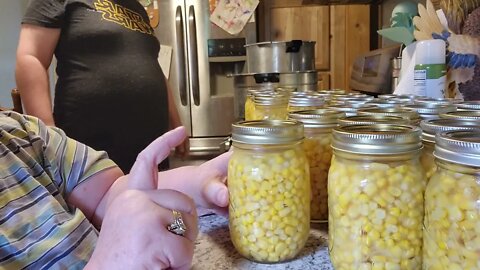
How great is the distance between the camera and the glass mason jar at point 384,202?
15.7 inches

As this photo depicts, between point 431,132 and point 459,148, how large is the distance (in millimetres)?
100

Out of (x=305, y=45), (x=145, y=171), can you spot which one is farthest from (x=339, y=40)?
(x=145, y=171)

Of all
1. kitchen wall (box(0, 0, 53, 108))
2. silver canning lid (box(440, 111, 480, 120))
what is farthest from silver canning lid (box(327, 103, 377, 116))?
kitchen wall (box(0, 0, 53, 108))

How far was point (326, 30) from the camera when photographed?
271cm

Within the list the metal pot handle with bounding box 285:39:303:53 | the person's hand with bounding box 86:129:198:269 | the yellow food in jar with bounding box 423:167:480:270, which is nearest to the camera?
the yellow food in jar with bounding box 423:167:480:270

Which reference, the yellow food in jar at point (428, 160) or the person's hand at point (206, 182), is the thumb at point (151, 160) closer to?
the person's hand at point (206, 182)

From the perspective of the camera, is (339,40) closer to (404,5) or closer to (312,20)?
(312,20)

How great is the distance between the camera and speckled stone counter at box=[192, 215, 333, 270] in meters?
0.49

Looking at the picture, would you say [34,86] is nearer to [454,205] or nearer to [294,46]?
[294,46]

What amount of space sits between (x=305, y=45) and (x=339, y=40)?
107 centimetres

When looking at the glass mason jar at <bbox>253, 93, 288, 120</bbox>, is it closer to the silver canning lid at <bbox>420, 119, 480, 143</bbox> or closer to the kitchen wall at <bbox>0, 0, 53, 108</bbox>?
the silver canning lid at <bbox>420, 119, 480, 143</bbox>

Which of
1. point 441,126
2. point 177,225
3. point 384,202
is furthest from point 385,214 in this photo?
point 177,225

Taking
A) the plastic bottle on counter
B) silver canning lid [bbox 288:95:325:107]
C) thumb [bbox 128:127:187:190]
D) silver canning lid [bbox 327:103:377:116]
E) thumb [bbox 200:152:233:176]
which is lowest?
thumb [bbox 200:152:233:176]

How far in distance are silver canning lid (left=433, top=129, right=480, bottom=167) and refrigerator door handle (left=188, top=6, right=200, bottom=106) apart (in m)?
2.29
